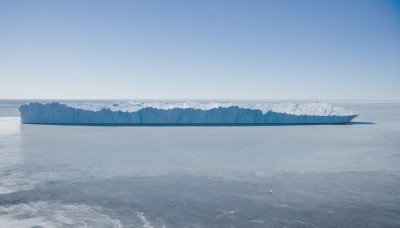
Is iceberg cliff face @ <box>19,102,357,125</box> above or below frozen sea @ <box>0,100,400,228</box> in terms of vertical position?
above

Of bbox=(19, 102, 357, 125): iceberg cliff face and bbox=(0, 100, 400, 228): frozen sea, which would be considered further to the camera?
bbox=(19, 102, 357, 125): iceberg cliff face

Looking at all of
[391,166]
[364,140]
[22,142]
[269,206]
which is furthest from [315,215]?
[22,142]

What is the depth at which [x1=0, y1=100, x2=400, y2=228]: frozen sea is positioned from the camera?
401cm

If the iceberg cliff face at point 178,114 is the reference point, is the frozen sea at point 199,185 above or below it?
below

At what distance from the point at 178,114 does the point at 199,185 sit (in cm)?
1155

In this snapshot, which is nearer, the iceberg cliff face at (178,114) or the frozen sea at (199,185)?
the frozen sea at (199,185)

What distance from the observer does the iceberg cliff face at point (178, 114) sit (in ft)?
54.3

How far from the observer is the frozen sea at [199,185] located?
4008 millimetres

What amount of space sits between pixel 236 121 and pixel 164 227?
13.8 meters

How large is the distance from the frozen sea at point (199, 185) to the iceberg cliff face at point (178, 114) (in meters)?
7.17

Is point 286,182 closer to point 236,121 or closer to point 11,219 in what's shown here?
point 11,219

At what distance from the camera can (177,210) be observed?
169 inches

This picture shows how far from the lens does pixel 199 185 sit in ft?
17.7

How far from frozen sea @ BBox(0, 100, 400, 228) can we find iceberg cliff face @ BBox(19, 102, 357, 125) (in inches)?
282
